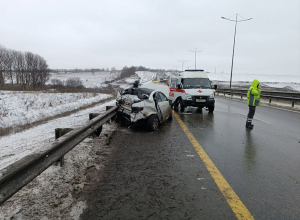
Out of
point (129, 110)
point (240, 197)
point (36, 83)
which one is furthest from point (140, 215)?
point (36, 83)

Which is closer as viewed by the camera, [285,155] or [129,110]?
[285,155]

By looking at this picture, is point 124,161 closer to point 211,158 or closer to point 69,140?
point 69,140

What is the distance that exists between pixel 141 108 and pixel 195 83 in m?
6.87

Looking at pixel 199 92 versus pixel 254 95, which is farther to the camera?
pixel 199 92

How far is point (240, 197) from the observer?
3.11 metres

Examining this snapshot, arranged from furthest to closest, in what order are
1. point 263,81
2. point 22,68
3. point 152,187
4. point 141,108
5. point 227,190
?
1. point 263,81
2. point 22,68
3. point 141,108
4. point 152,187
5. point 227,190

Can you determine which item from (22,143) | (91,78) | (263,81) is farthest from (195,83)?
(91,78)

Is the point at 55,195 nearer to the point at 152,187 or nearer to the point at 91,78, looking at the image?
the point at 152,187

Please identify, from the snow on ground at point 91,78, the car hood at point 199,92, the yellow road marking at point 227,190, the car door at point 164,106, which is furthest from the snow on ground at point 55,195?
the snow on ground at point 91,78

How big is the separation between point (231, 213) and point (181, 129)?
5.27 metres

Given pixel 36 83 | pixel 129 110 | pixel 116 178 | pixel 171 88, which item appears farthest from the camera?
pixel 36 83

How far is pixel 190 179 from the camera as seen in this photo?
371cm

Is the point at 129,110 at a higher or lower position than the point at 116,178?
higher

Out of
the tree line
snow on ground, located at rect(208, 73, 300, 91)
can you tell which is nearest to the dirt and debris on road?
snow on ground, located at rect(208, 73, 300, 91)
